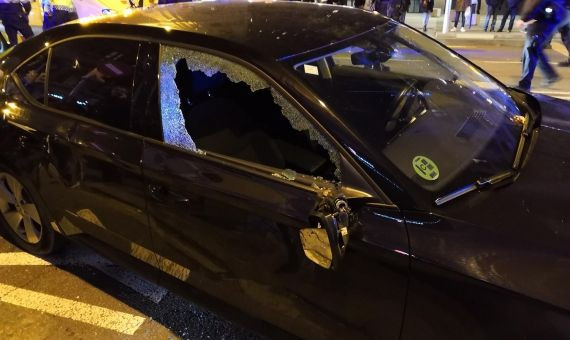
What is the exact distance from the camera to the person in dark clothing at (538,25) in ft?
19.4

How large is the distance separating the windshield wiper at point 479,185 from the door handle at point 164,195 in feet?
3.39

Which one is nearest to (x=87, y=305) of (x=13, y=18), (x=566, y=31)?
(x=13, y=18)

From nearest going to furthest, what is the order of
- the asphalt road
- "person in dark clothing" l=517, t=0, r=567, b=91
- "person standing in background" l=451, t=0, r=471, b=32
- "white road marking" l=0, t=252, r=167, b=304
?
the asphalt road
"white road marking" l=0, t=252, r=167, b=304
"person in dark clothing" l=517, t=0, r=567, b=91
"person standing in background" l=451, t=0, r=471, b=32

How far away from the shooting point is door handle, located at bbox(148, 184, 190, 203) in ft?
6.90

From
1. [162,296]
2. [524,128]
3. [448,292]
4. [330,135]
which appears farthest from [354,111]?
[162,296]

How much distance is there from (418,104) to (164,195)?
122 cm

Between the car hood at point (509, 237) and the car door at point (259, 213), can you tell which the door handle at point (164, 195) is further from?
the car hood at point (509, 237)

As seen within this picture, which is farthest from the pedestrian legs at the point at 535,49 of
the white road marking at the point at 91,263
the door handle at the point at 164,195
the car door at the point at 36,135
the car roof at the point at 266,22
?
the car door at the point at 36,135

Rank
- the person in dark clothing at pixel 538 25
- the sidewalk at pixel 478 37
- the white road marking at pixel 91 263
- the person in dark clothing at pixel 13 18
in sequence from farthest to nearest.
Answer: the sidewalk at pixel 478 37, the person in dark clothing at pixel 13 18, the person in dark clothing at pixel 538 25, the white road marking at pixel 91 263

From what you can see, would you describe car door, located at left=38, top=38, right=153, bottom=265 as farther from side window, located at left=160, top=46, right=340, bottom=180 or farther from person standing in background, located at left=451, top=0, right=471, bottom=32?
person standing in background, located at left=451, top=0, right=471, bottom=32

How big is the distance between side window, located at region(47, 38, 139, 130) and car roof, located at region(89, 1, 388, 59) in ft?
0.52

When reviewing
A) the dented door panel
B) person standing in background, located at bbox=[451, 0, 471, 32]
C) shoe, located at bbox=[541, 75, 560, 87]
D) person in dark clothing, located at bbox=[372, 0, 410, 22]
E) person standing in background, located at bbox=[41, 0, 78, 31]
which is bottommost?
person standing in background, located at bbox=[451, 0, 471, 32]

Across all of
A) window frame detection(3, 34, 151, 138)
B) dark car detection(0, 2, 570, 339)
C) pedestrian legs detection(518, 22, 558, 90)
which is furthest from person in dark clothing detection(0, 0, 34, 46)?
pedestrian legs detection(518, 22, 558, 90)

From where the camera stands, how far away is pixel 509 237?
1.62 metres
